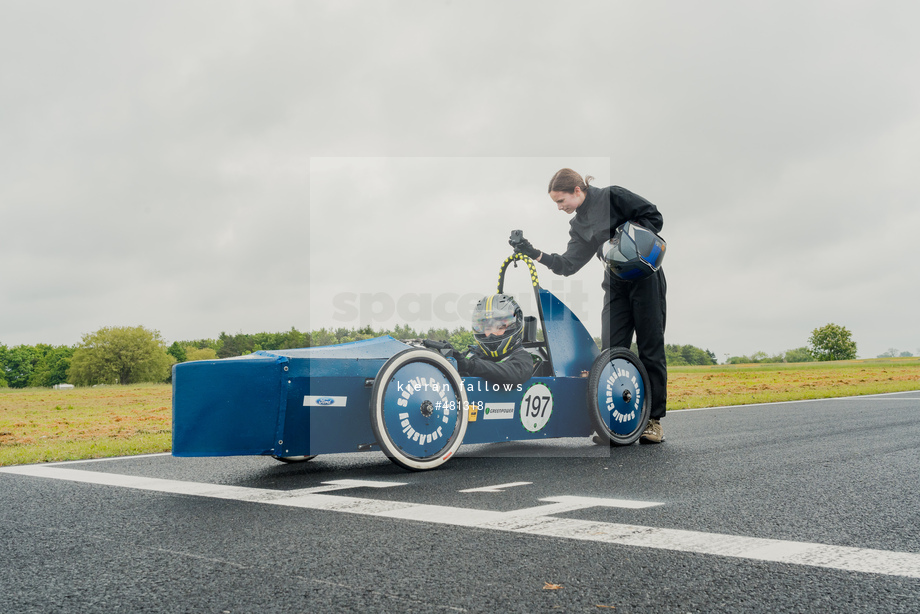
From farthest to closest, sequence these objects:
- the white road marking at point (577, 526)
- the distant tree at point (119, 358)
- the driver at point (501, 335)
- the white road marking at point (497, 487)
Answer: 1. the distant tree at point (119, 358)
2. the driver at point (501, 335)
3. the white road marking at point (497, 487)
4. the white road marking at point (577, 526)

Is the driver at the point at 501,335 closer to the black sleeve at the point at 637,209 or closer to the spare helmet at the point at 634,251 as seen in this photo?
the spare helmet at the point at 634,251

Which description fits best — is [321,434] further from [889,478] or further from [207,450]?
[889,478]

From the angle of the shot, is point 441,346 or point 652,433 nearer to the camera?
point 441,346

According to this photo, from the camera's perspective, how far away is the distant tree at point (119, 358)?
53.3m

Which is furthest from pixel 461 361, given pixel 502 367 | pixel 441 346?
pixel 502 367

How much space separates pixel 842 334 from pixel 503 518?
12384cm

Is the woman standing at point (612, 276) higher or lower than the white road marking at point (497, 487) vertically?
Result: higher

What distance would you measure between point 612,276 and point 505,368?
1.78 m

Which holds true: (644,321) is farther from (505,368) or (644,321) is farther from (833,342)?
(833,342)

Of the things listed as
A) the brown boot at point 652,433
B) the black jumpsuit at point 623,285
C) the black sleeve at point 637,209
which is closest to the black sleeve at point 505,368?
the black jumpsuit at point 623,285

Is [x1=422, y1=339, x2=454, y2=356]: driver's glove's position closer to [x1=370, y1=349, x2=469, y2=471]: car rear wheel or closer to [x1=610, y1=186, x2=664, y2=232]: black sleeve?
[x1=370, y1=349, x2=469, y2=471]: car rear wheel

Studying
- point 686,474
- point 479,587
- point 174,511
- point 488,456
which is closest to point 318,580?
point 479,587

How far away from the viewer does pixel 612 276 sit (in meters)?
6.36

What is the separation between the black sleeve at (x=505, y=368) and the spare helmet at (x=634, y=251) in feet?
4.17
